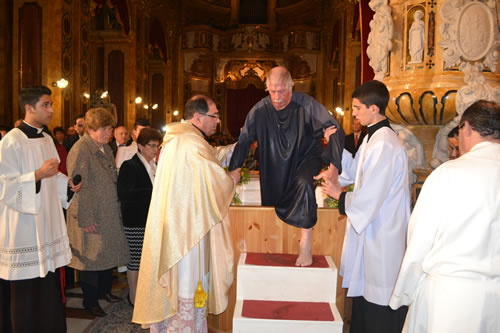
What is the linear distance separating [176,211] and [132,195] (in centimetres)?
115

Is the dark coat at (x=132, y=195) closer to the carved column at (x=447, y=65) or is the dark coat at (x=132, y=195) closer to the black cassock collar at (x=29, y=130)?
the black cassock collar at (x=29, y=130)

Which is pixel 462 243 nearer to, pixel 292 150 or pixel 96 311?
pixel 292 150

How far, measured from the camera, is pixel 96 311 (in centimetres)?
393

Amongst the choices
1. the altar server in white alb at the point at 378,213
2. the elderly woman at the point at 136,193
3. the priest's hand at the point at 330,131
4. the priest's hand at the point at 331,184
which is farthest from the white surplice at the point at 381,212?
the elderly woman at the point at 136,193

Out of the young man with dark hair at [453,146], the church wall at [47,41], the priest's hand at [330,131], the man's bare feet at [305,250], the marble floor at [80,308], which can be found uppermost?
the church wall at [47,41]

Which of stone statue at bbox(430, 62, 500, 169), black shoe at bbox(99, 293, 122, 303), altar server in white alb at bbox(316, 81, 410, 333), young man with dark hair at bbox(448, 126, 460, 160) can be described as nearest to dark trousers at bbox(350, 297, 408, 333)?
altar server in white alb at bbox(316, 81, 410, 333)

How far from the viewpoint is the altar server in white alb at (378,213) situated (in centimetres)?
277

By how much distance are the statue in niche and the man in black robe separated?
1.96 m

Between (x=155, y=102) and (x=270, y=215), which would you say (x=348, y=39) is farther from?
(x=270, y=215)

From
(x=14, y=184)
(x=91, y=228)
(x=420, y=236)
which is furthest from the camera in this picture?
(x=91, y=228)

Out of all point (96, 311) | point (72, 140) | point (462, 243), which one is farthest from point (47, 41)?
point (462, 243)

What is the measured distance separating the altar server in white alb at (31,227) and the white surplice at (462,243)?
8.23 ft

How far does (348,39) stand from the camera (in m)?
15.5

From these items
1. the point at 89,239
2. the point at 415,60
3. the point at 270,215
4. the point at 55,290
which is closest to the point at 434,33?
the point at 415,60
